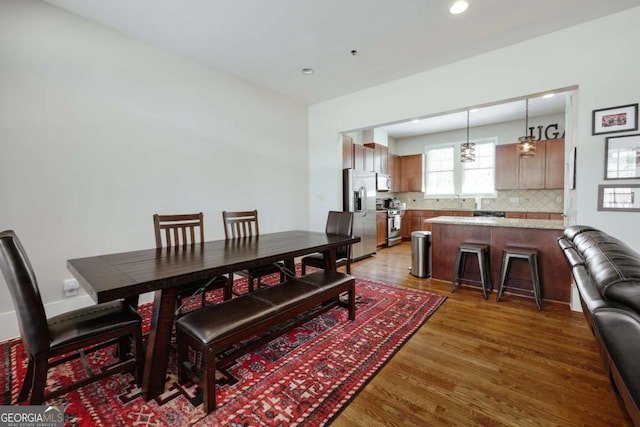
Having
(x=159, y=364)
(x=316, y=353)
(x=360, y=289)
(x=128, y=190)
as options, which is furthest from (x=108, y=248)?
(x=360, y=289)

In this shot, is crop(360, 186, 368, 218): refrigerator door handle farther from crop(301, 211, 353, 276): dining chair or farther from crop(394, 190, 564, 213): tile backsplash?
crop(394, 190, 564, 213): tile backsplash

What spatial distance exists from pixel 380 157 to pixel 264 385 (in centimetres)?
565

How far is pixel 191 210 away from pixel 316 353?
94.4 inches

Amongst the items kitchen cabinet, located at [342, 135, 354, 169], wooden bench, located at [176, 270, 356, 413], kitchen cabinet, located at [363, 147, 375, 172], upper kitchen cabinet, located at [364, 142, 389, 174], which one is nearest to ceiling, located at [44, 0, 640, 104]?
kitchen cabinet, located at [342, 135, 354, 169]

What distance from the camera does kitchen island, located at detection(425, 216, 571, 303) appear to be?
309 cm

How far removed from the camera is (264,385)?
174 cm

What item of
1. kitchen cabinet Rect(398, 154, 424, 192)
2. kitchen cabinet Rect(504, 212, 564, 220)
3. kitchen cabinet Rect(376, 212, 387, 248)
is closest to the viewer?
kitchen cabinet Rect(504, 212, 564, 220)

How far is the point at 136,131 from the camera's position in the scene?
9.89 feet

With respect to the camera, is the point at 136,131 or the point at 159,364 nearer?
the point at 159,364

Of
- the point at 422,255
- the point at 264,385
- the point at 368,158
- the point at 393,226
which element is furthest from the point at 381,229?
the point at 264,385

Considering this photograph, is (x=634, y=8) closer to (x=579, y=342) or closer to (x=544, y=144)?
(x=579, y=342)

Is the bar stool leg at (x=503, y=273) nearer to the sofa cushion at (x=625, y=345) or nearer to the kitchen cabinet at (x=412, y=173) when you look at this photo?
the sofa cushion at (x=625, y=345)

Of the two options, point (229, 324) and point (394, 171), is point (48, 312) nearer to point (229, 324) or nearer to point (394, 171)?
point (229, 324)

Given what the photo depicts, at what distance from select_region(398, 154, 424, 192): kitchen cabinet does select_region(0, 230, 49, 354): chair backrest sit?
7.32 metres
